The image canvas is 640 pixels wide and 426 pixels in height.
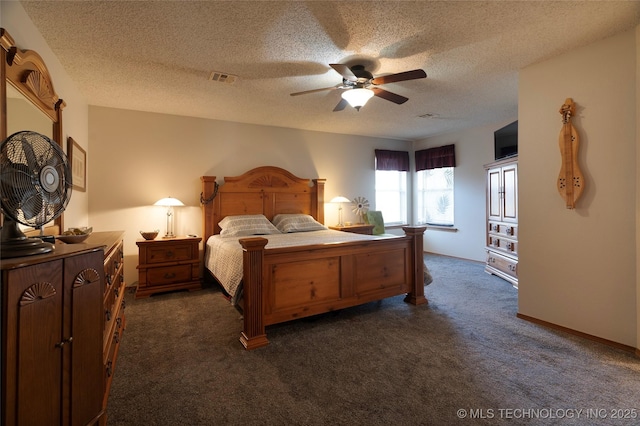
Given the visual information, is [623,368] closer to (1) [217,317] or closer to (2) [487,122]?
(1) [217,317]

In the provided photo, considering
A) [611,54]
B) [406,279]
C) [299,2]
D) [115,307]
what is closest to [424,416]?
[406,279]

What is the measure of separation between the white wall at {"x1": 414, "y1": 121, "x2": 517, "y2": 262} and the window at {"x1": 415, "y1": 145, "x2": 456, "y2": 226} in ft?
0.54

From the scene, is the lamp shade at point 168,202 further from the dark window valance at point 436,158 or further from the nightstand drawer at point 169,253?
the dark window valance at point 436,158

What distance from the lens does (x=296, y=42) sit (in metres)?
2.39

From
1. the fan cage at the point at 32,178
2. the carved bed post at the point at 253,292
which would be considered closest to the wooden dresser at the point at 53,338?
the fan cage at the point at 32,178

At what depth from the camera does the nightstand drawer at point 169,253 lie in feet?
12.5

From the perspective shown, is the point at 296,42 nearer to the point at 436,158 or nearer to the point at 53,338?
the point at 53,338

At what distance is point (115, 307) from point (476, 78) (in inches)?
152

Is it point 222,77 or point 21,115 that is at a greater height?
point 222,77

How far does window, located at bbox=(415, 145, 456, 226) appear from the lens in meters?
5.89

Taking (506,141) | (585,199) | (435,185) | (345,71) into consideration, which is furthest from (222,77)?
(435,185)

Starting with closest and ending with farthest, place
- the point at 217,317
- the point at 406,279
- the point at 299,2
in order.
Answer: the point at 299,2
the point at 217,317
the point at 406,279

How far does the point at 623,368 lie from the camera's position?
2061 millimetres

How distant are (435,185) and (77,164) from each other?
19.0 feet
